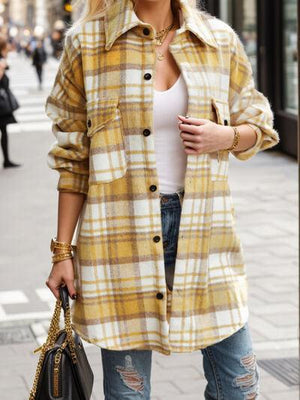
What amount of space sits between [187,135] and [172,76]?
0.21 m

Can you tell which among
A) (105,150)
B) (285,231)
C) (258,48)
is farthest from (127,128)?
(258,48)

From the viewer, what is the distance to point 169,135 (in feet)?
9.46

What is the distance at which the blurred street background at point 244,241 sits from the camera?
17.7ft

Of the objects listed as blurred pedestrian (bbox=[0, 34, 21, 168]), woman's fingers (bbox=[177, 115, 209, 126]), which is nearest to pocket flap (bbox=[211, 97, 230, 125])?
woman's fingers (bbox=[177, 115, 209, 126])

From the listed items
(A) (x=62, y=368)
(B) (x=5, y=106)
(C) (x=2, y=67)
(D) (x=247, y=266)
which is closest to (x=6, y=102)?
(B) (x=5, y=106)

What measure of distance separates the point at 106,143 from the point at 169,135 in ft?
0.55

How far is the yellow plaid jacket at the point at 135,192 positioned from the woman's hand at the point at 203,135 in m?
0.04

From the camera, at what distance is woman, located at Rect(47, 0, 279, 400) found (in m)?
2.88

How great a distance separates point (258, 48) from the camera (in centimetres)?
1656

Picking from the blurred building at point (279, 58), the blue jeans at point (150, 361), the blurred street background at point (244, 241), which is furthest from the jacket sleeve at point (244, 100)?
the blurred building at point (279, 58)

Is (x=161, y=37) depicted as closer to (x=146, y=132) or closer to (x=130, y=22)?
(x=130, y=22)

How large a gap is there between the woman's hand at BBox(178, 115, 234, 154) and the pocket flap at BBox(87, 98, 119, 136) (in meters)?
0.18

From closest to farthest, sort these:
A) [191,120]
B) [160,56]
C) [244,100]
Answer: [191,120] < [160,56] < [244,100]

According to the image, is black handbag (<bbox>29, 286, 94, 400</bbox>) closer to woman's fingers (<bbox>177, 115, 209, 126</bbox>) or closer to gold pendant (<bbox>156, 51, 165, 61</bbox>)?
woman's fingers (<bbox>177, 115, 209, 126</bbox>)
